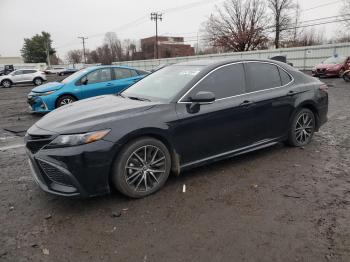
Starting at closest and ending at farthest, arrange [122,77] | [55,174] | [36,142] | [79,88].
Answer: [55,174]
[36,142]
[79,88]
[122,77]

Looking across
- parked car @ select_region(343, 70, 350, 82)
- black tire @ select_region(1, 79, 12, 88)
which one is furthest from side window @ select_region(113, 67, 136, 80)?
black tire @ select_region(1, 79, 12, 88)

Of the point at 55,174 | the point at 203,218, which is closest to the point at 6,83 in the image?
the point at 55,174

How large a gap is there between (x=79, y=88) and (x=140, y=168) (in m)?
6.88

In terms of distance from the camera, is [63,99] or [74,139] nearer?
[74,139]

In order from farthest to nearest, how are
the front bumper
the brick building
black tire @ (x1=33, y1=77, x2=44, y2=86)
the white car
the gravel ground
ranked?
1. the brick building
2. black tire @ (x1=33, y1=77, x2=44, y2=86)
3. the white car
4. the front bumper
5. the gravel ground

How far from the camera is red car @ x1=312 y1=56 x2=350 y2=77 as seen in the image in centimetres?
2006

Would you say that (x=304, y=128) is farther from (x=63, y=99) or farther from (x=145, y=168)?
(x=63, y=99)

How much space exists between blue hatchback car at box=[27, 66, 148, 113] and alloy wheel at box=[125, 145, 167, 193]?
6275 millimetres

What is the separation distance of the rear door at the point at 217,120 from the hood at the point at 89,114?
0.53 m

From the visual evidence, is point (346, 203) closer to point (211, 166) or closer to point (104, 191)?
point (211, 166)

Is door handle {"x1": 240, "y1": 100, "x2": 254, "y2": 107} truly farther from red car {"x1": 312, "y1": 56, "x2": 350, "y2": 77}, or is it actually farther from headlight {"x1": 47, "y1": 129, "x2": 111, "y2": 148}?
red car {"x1": 312, "y1": 56, "x2": 350, "y2": 77}

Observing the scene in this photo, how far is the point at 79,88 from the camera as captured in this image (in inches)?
394

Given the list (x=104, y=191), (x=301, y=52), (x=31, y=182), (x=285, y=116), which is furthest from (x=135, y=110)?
(x=301, y=52)

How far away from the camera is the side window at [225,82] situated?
14.5 ft
